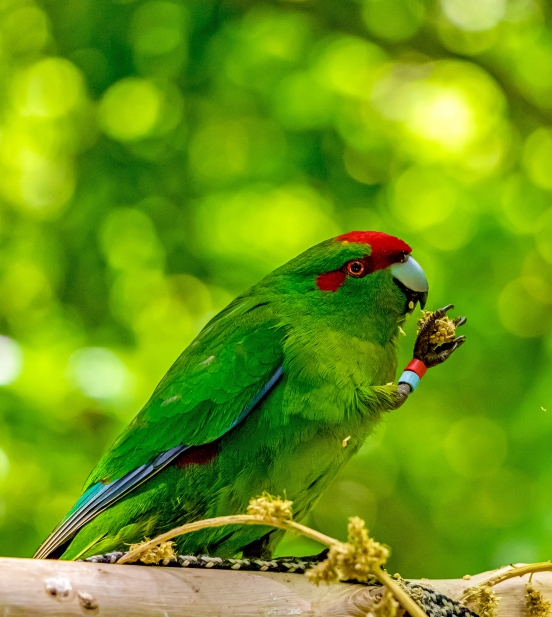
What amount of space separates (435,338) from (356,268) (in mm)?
434

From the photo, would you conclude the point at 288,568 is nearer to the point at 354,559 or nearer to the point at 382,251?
the point at 354,559

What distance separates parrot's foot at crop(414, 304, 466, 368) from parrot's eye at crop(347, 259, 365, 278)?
1.06 ft

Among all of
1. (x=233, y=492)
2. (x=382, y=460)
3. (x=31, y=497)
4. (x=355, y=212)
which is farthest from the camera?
(x=355, y=212)

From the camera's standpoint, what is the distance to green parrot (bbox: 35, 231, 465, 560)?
263 centimetres

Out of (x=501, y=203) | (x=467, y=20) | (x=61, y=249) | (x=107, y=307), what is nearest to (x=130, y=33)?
(x=61, y=249)

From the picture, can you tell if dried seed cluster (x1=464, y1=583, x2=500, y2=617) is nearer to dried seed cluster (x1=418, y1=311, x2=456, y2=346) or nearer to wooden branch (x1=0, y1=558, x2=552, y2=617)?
wooden branch (x1=0, y1=558, x2=552, y2=617)

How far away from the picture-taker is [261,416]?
271cm

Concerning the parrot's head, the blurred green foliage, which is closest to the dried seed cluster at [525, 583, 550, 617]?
the parrot's head

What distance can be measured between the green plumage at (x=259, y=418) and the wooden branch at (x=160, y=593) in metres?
0.39

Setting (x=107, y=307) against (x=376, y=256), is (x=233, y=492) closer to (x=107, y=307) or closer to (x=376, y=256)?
(x=376, y=256)

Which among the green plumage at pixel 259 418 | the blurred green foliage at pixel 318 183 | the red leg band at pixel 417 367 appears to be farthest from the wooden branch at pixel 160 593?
the blurred green foliage at pixel 318 183

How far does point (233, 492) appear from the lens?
264 cm

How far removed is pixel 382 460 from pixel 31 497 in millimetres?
2052

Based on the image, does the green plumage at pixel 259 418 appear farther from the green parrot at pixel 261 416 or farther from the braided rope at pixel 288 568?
the braided rope at pixel 288 568
